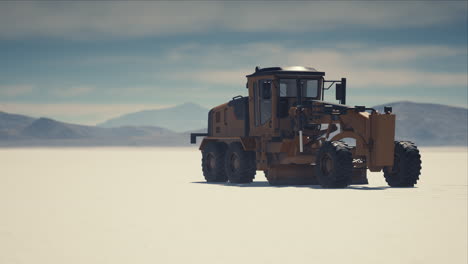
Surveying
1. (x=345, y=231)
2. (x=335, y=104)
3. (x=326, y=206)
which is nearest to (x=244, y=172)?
(x=335, y=104)

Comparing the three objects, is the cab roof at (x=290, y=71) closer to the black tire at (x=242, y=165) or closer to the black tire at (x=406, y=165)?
the black tire at (x=242, y=165)

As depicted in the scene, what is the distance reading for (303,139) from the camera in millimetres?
25328

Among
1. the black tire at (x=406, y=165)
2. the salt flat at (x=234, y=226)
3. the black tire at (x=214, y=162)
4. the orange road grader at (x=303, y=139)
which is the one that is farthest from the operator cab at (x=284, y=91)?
the salt flat at (x=234, y=226)

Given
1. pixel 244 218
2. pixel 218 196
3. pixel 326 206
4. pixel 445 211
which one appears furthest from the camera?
pixel 218 196

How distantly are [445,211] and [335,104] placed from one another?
8842 mm

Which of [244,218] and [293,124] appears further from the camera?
[293,124]

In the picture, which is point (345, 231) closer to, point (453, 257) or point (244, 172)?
point (453, 257)

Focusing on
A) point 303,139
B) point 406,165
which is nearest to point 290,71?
point 303,139

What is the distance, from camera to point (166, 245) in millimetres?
11461

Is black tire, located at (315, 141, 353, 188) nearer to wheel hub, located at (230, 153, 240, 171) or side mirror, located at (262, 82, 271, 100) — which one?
side mirror, located at (262, 82, 271, 100)

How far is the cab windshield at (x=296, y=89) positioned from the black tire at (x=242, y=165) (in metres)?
2.26

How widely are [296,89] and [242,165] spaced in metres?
3.02

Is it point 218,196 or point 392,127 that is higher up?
point 392,127

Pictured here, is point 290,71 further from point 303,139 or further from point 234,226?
point 234,226
